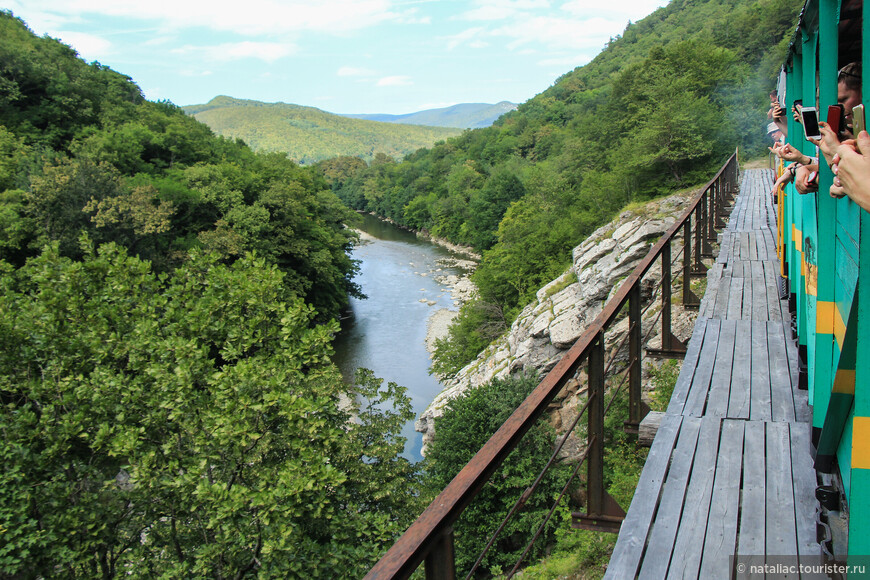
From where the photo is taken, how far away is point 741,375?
459cm

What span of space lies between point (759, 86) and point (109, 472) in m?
43.6

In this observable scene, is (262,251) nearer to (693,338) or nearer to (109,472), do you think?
(109,472)

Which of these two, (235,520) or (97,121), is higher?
(97,121)

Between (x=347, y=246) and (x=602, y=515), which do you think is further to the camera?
(x=347, y=246)

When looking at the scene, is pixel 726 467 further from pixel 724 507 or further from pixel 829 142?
pixel 829 142

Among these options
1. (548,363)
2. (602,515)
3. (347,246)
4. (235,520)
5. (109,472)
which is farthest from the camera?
(347,246)

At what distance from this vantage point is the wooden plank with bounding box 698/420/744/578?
100.0 inches

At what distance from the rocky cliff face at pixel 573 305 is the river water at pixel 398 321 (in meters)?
1.81

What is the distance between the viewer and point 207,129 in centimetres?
6016

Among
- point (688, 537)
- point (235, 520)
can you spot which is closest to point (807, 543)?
point (688, 537)

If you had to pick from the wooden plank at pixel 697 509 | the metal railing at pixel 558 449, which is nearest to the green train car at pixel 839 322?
the wooden plank at pixel 697 509

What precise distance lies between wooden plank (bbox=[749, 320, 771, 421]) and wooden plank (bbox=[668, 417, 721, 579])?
388 millimetres

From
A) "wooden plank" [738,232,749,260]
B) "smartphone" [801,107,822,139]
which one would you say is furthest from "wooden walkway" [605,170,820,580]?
"wooden plank" [738,232,749,260]

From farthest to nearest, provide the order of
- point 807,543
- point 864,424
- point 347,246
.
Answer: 1. point 347,246
2. point 807,543
3. point 864,424
